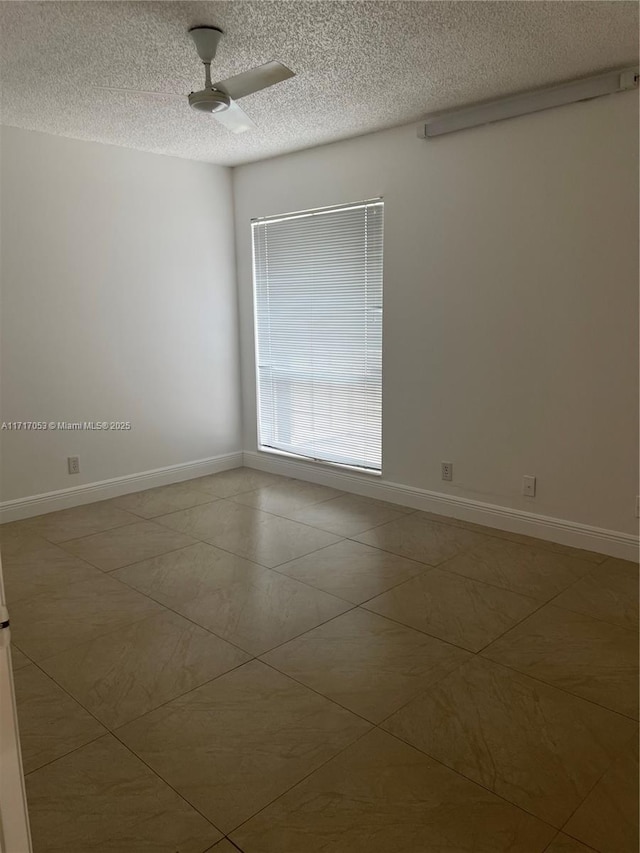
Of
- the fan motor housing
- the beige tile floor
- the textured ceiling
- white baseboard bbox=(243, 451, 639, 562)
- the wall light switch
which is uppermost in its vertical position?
the textured ceiling

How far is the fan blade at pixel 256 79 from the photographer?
2.48 meters

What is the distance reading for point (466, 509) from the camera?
13.2 ft

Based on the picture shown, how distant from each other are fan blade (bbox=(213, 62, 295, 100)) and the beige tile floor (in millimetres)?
2313

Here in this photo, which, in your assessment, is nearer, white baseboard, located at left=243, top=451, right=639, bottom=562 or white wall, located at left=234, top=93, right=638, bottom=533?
white wall, located at left=234, top=93, right=638, bottom=533

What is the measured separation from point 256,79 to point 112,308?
2397 mm

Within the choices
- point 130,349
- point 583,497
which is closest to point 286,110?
point 130,349

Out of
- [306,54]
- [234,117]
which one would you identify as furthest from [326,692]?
[306,54]

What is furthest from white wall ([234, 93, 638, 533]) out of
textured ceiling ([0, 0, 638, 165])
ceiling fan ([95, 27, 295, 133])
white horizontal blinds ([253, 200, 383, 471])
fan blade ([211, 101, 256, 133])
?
ceiling fan ([95, 27, 295, 133])

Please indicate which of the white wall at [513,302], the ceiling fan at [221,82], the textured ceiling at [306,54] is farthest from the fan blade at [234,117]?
the white wall at [513,302]

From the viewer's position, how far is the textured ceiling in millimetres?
2438

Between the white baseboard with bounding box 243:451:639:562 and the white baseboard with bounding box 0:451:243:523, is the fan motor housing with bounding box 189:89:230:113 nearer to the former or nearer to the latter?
the white baseboard with bounding box 243:451:639:562

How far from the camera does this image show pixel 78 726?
2.09m

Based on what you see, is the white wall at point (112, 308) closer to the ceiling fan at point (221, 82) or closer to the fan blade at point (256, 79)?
the ceiling fan at point (221, 82)

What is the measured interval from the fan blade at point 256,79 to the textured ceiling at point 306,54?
191 mm
